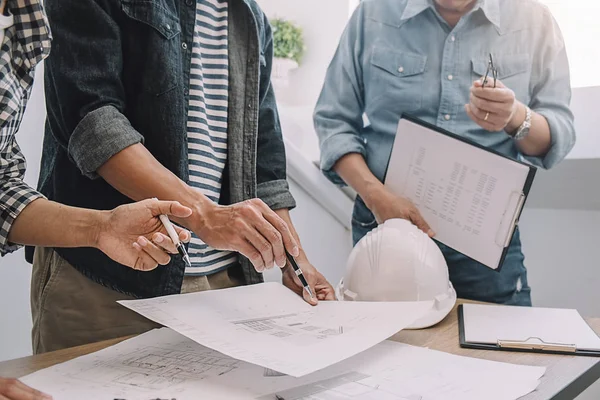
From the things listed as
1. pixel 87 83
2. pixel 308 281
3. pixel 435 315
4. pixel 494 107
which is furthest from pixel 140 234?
pixel 494 107

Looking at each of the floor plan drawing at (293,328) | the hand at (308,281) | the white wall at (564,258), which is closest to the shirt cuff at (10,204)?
the floor plan drawing at (293,328)

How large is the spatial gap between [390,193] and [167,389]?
29.8 inches

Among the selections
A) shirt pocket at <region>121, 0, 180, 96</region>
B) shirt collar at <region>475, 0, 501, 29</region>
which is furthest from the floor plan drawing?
shirt collar at <region>475, 0, 501, 29</region>

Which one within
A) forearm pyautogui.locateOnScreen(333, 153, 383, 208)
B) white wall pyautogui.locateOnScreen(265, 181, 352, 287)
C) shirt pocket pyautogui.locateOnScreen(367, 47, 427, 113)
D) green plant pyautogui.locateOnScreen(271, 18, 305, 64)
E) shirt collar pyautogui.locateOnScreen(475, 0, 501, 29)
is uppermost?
shirt collar pyautogui.locateOnScreen(475, 0, 501, 29)

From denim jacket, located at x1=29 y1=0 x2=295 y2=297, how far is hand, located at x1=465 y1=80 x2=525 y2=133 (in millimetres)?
442

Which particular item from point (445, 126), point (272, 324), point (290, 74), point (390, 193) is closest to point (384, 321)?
point (272, 324)

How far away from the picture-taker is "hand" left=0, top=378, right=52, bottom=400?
633mm

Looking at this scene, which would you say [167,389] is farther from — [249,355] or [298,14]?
[298,14]

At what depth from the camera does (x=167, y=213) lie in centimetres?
77

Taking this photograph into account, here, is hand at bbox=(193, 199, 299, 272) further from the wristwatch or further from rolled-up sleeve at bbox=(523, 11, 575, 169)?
rolled-up sleeve at bbox=(523, 11, 575, 169)

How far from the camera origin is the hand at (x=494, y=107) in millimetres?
1233

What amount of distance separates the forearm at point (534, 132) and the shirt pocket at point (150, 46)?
27.9 inches

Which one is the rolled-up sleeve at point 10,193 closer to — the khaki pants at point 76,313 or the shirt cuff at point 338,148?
the khaki pants at point 76,313

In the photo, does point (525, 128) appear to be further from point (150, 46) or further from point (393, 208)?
point (150, 46)
